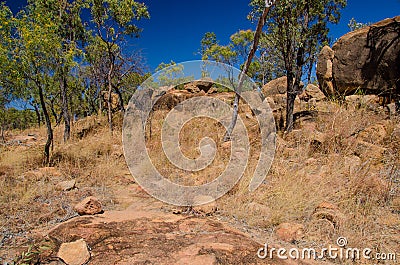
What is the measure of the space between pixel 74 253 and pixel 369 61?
7.43m

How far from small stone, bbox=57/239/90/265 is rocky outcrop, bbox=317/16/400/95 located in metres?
5.93

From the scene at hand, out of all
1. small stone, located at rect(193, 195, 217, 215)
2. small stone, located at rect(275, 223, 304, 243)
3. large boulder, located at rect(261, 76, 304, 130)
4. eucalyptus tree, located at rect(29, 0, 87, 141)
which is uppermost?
eucalyptus tree, located at rect(29, 0, 87, 141)

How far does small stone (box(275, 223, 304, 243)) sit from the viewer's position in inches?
92.4

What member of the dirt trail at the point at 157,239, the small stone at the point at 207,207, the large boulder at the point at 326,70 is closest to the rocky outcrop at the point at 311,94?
the large boulder at the point at 326,70

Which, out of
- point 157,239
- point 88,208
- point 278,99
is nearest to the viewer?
point 157,239

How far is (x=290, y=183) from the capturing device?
3238 mm

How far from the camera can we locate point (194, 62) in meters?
4.55

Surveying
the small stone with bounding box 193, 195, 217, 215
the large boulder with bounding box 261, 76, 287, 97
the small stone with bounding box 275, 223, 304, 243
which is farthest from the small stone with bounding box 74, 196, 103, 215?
the large boulder with bounding box 261, 76, 287, 97

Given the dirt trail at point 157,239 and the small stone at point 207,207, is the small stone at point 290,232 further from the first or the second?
the small stone at point 207,207

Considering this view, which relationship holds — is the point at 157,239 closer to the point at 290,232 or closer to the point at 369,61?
the point at 290,232

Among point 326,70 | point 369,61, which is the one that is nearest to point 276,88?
point 326,70

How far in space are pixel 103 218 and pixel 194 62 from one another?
2.86 metres

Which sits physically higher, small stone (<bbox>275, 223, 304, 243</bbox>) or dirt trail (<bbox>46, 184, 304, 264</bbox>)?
dirt trail (<bbox>46, 184, 304, 264</bbox>)

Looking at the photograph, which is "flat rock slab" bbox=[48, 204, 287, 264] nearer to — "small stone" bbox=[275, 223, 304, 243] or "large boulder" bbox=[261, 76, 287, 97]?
"small stone" bbox=[275, 223, 304, 243]
